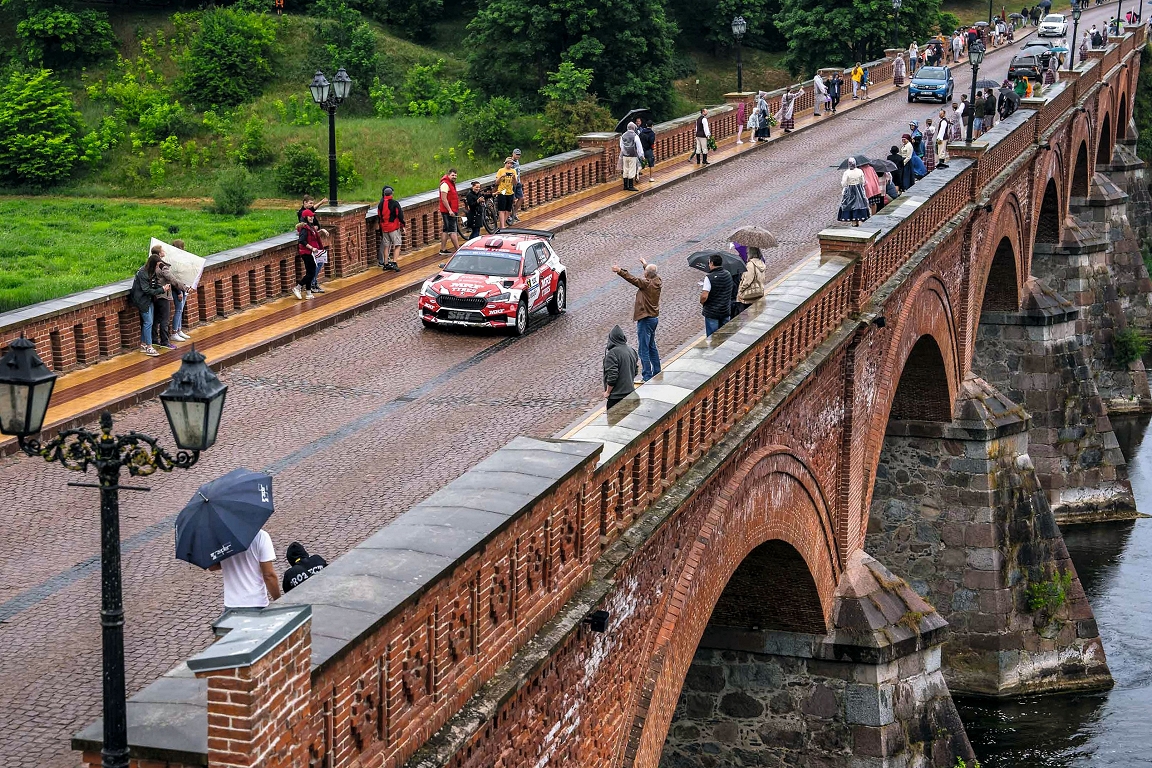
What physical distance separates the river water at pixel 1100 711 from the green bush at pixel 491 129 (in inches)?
1054

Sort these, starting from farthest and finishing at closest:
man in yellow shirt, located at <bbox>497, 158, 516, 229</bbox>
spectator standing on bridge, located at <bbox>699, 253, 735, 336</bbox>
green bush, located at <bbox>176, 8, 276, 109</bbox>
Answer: green bush, located at <bbox>176, 8, 276, 109</bbox> → man in yellow shirt, located at <bbox>497, 158, 516, 229</bbox> → spectator standing on bridge, located at <bbox>699, 253, 735, 336</bbox>

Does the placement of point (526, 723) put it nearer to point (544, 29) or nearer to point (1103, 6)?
point (544, 29)

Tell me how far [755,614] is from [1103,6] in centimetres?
9709

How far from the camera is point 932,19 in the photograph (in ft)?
247

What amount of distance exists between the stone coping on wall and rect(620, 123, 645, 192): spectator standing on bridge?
13899 millimetres

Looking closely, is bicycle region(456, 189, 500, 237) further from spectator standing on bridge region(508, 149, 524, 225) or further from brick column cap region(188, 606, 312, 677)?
brick column cap region(188, 606, 312, 677)

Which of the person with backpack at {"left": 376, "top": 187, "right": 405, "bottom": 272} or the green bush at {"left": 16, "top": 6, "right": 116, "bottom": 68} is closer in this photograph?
the person with backpack at {"left": 376, "top": 187, "right": 405, "bottom": 272}

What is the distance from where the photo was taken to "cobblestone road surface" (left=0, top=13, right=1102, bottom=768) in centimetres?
1117

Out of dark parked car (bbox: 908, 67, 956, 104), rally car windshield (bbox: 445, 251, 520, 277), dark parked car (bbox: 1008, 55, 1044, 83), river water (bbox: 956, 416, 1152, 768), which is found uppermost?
dark parked car (bbox: 1008, 55, 1044, 83)

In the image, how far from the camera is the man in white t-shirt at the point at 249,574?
33.0 ft

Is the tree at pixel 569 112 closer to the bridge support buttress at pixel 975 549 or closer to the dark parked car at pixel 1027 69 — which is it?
the dark parked car at pixel 1027 69

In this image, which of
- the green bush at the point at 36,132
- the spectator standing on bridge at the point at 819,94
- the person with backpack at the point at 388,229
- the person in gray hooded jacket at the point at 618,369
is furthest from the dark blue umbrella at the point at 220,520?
the green bush at the point at 36,132

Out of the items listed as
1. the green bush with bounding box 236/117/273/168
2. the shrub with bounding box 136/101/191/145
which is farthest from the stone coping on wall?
the shrub with bounding box 136/101/191/145

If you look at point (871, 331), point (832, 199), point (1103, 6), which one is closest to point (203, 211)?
point (832, 199)
